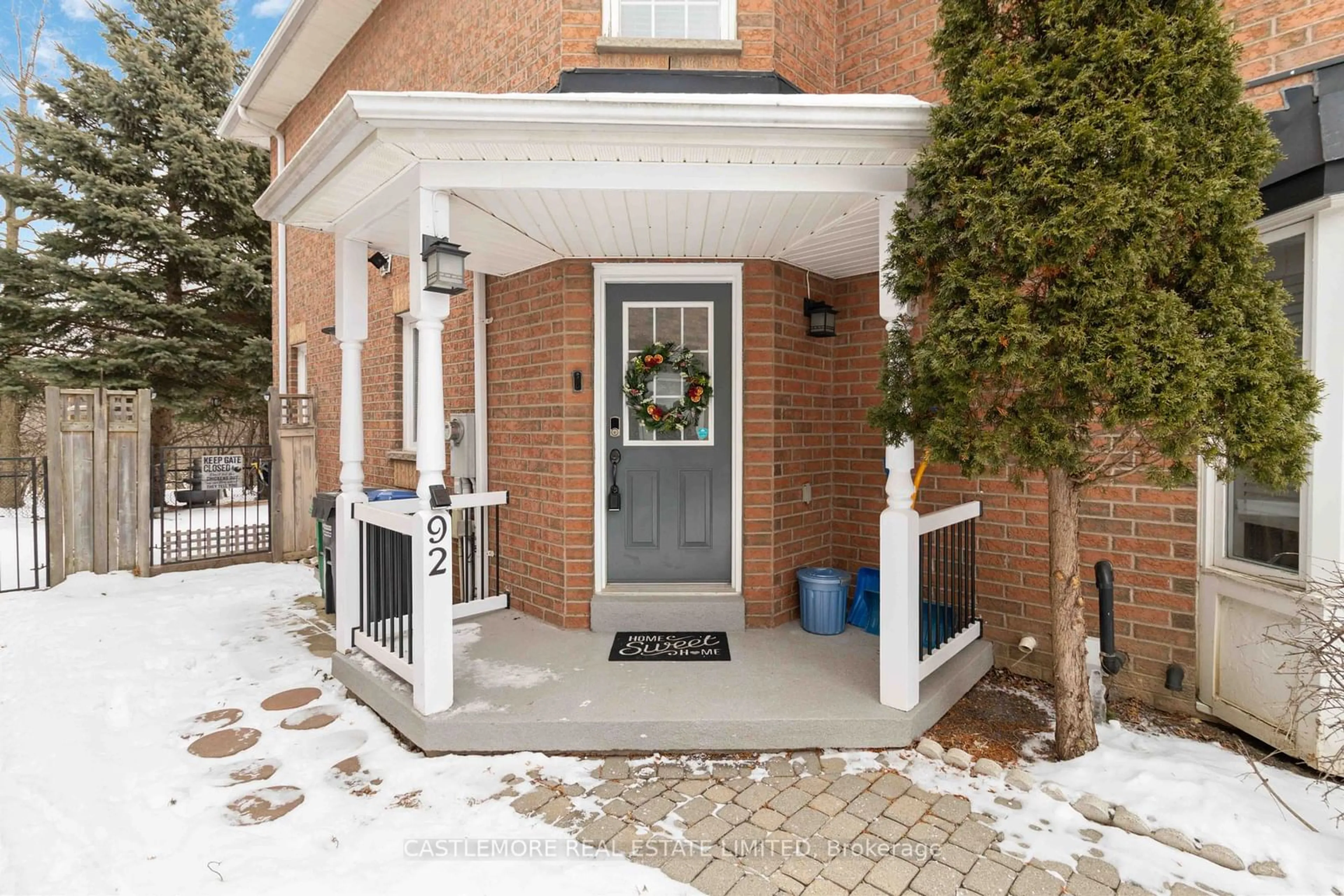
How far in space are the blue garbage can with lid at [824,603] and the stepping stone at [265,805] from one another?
2.89m

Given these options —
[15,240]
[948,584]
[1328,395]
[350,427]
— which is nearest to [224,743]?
[350,427]

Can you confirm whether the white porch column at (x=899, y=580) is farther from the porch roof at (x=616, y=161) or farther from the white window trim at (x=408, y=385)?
the white window trim at (x=408, y=385)

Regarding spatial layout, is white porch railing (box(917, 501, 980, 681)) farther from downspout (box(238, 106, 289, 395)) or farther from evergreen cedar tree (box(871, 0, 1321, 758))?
downspout (box(238, 106, 289, 395))

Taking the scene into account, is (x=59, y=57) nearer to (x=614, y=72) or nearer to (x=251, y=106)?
(x=251, y=106)

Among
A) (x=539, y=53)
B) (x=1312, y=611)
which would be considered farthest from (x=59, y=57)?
(x=1312, y=611)

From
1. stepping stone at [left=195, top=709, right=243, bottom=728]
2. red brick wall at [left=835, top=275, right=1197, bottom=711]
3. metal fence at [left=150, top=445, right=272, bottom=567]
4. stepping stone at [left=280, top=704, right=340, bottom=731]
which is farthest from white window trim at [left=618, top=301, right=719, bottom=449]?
metal fence at [left=150, top=445, right=272, bottom=567]

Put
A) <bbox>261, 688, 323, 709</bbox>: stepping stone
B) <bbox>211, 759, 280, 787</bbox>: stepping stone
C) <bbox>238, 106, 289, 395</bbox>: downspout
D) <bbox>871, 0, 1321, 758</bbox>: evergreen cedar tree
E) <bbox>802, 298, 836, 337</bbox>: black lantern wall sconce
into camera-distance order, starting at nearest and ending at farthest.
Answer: <bbox>871, 0, 1321, 758</bbox>: evergreen cedar tree, <bbox>211, 759, 280, 787</bbox>: stepping stone, <bbox>261, 688, 323, 709</bbox>: stepping stone, <bbox>802, 298, 836, 337</bbox>: black lantern wall sconce, <bbox>238, 106, 289, 395</bbox>: downspout

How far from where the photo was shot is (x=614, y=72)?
3.98 m

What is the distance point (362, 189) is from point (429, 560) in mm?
2027

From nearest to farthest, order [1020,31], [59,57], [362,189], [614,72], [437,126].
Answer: [1020,31], [437,126], [362,189], [614,72], [59,57]

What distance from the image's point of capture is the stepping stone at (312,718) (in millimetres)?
3221

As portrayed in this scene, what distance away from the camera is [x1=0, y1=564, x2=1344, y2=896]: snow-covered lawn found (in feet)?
6.82

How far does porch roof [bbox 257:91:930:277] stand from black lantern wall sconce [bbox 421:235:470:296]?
28cm

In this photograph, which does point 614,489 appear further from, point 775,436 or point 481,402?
point 481,402
